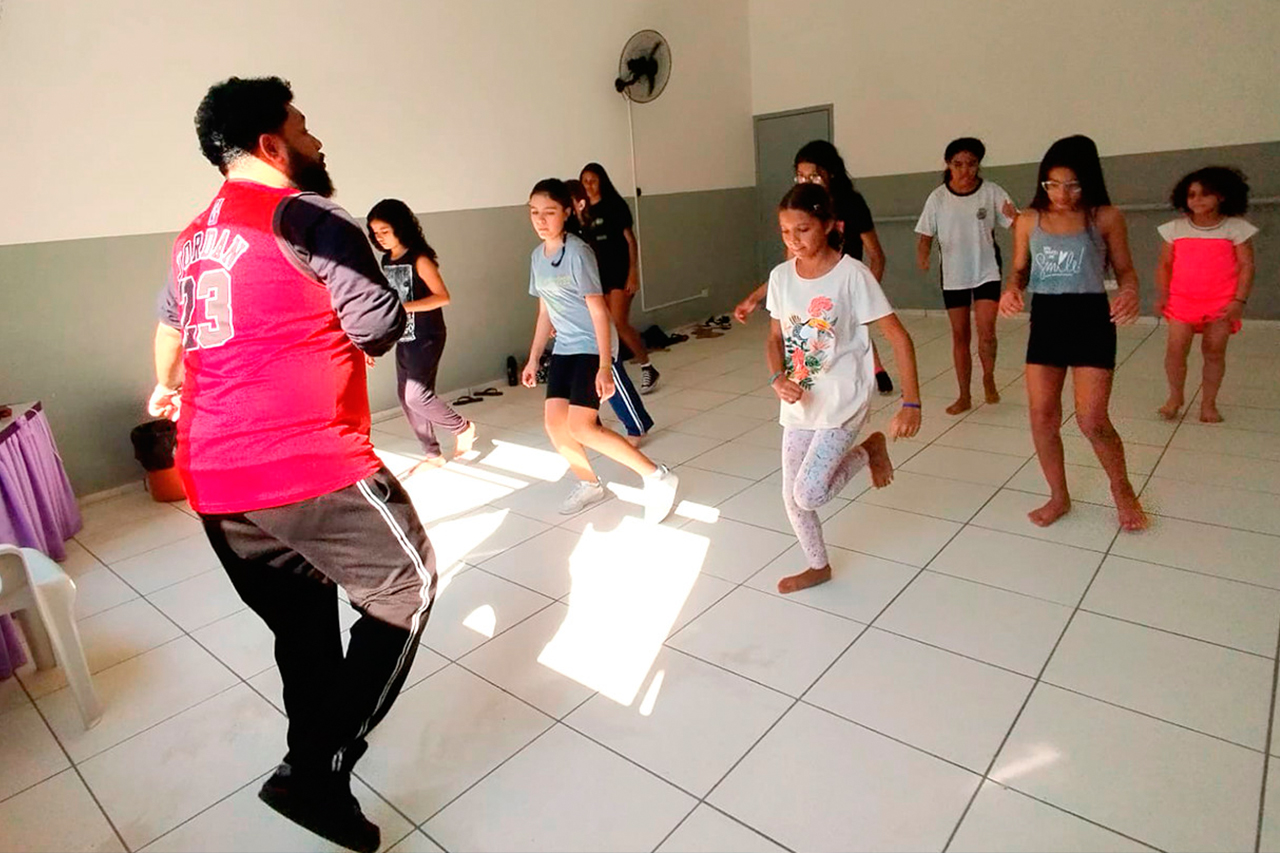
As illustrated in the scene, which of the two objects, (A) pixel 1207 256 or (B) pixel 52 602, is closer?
(B) pixel 52 602

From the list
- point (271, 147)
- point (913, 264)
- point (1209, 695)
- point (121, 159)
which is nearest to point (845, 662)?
point (1209, 695)

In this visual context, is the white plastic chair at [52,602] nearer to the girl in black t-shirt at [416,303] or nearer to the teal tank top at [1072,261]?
the girl in black t-shirt at [416,303]

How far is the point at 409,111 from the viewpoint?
4844mm

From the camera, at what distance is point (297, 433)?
1.44 meters

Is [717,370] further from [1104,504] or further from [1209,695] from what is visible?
[1209,695]

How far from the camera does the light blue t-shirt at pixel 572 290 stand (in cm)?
302

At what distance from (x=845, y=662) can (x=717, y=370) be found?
12.0 ft

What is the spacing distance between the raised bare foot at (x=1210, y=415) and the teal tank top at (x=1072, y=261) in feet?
5.71

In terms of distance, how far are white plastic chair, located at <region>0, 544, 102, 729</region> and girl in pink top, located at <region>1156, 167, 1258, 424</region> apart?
178 inches

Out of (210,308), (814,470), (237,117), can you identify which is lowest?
(814,470)

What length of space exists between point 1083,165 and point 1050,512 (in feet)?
4.05

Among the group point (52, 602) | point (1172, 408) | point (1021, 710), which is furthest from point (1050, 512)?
point (52, 602)

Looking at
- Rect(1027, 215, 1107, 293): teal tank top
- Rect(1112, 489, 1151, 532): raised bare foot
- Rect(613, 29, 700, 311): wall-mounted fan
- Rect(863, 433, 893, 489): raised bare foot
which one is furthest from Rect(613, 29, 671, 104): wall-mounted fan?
Rect(1112, 489, 1151, 532): raised bare foot

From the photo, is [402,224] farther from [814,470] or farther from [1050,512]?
[1050,512]
